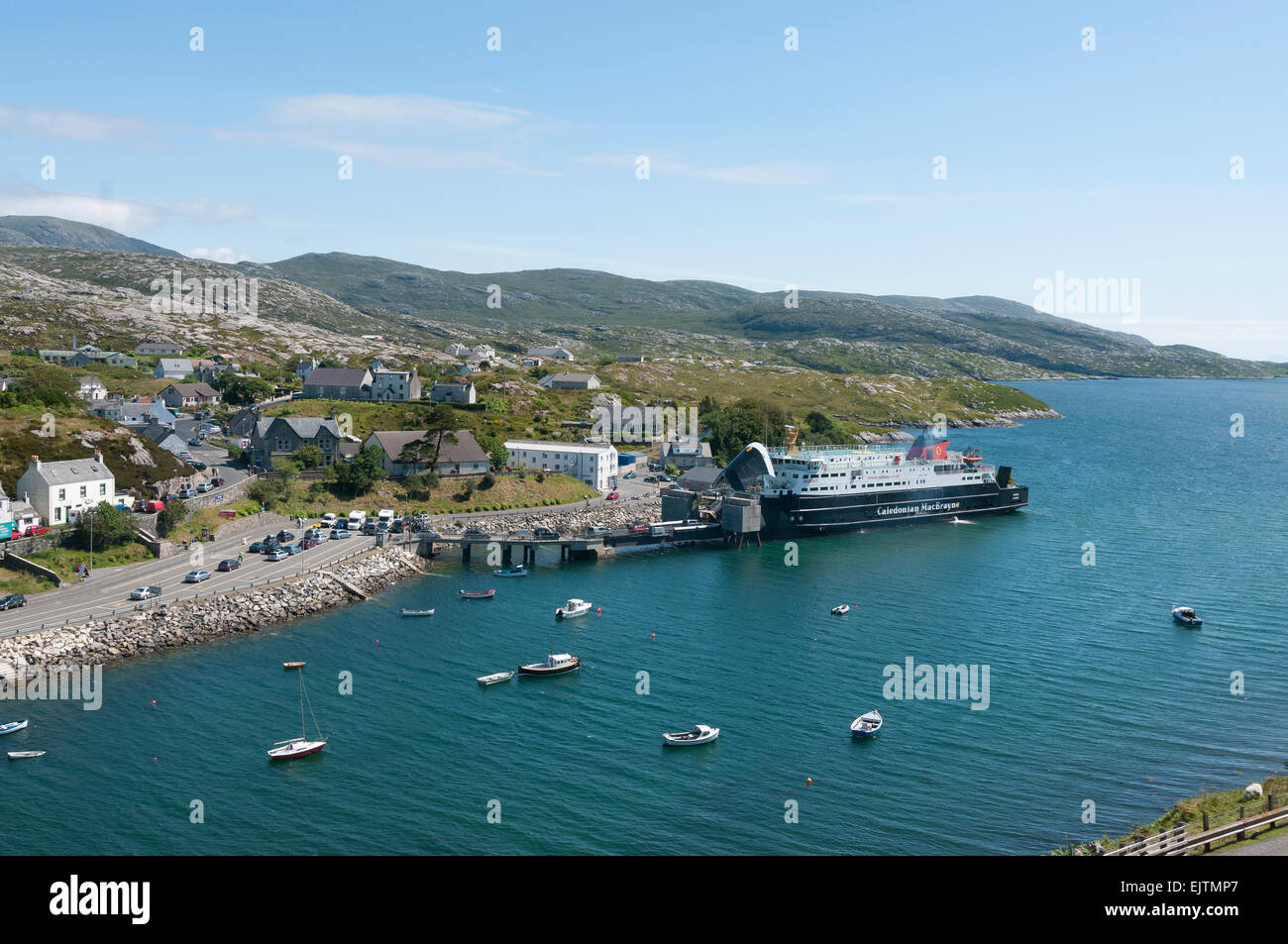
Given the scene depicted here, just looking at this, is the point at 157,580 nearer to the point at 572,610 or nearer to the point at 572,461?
the point at 572,610

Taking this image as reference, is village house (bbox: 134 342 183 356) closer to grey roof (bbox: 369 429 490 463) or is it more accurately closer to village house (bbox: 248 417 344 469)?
village house (bbox: 248 417 344 469)

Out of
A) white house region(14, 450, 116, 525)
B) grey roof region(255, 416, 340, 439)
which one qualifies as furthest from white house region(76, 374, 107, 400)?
white house region(14, 450, 116, 525)

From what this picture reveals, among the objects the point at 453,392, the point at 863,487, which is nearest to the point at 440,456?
the point at 453,392

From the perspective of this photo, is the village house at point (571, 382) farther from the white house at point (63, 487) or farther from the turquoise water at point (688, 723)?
the white house at point (63, 487)

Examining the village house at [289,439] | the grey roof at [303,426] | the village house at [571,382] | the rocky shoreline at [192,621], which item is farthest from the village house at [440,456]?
the village house at [571,382]

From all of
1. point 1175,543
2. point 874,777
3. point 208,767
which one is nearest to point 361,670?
point 208,767
